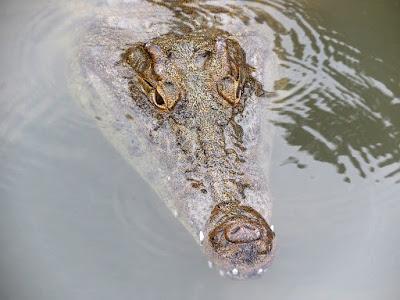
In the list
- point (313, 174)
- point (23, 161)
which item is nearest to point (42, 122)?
point (23, 161)

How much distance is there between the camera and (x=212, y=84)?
4613 millimetres

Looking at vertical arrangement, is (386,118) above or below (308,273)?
above

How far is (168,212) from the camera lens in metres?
4.52

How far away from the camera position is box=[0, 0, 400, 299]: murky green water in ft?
14.2

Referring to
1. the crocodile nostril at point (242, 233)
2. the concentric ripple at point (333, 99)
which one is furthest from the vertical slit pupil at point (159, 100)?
the crocodile nostril at point (242, 233)

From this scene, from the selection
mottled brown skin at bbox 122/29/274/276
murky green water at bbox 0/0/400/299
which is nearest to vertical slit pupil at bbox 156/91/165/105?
mottled brown skin at bbox 122/29/274/276

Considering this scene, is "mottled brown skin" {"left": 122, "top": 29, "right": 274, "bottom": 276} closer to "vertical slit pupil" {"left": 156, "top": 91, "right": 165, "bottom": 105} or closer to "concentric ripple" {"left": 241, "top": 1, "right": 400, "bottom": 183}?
"vertical slit pupil" {"left": 156, "top": 91, "right": 165, "bottom": 105}

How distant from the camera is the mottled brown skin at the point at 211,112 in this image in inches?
141

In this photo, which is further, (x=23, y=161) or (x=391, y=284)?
(x=23, y=161)

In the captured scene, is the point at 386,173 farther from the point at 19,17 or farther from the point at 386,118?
the point at 19,17

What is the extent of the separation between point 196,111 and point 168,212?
2.63ft

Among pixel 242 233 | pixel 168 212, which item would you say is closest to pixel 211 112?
pixel 168 212

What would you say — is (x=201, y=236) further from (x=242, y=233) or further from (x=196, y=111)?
(x=196, y=111)

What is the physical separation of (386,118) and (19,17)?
13.0 ft
